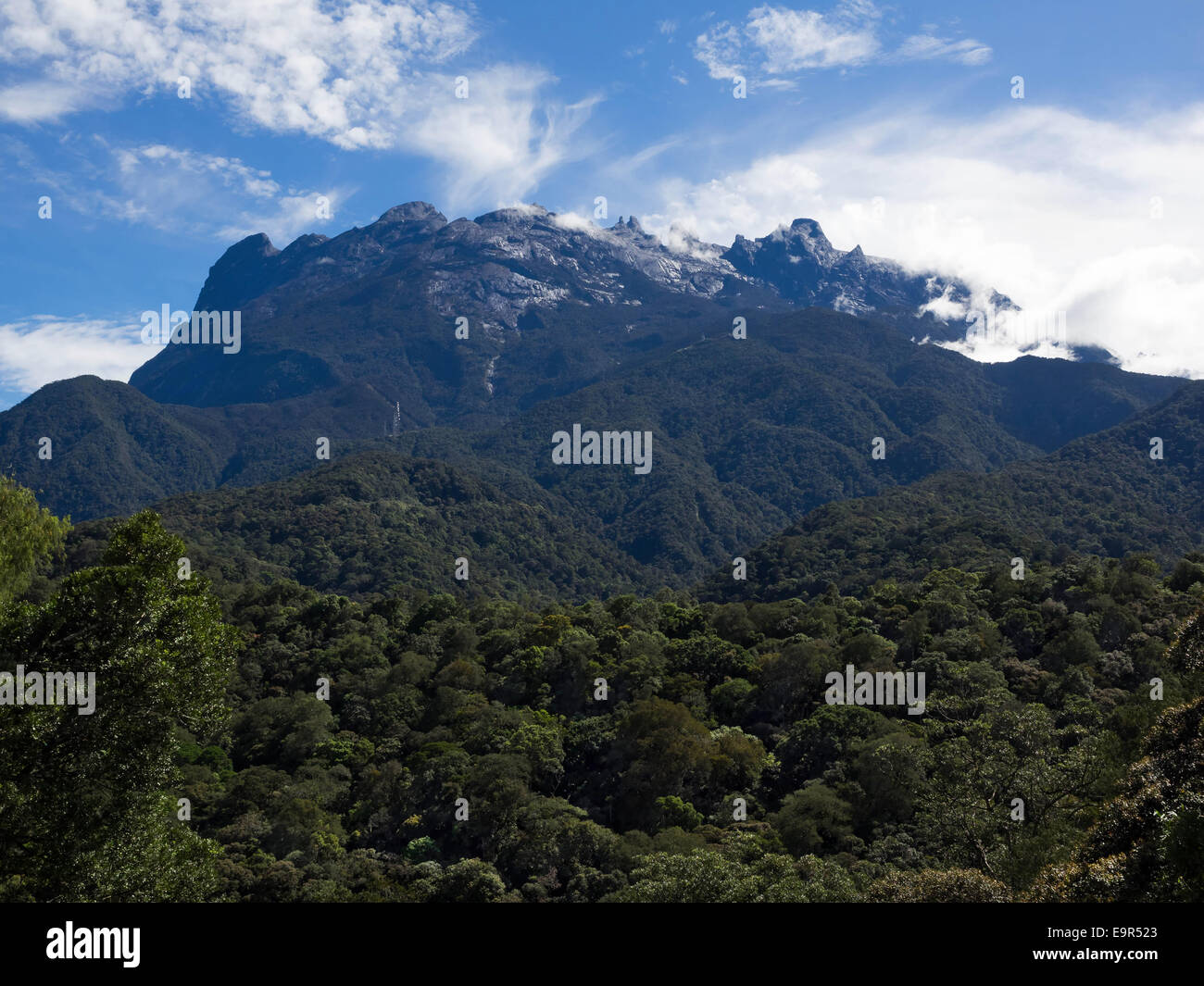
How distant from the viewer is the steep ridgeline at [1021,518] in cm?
11638

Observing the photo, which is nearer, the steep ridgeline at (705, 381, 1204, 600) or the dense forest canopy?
the dense forest canopy

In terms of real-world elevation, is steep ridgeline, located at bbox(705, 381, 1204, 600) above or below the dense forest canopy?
above

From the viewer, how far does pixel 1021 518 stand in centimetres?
15325

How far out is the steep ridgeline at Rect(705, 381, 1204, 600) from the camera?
382ft

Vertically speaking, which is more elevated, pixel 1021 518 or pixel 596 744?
pixel 1021 518

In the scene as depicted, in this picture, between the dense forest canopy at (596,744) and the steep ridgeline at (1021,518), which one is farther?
the steep ridgeline at (1021,518)

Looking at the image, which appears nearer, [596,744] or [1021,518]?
[596,744]

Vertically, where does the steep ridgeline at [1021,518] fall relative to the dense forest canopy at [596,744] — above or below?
above
